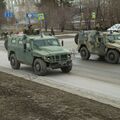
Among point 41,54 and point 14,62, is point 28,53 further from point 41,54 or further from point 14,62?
point 14,62

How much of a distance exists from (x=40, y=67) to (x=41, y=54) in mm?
566

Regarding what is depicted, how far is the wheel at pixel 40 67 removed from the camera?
595 inches

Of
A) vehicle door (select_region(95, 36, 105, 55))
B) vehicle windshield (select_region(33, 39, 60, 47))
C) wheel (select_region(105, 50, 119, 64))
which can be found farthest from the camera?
vehicle door (select_region(95, 36, 105, 55))

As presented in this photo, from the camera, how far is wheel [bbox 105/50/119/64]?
1886 cm

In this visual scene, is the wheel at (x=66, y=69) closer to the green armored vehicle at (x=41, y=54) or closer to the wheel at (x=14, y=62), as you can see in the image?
the green armored vehicle at (x=41, y=54)

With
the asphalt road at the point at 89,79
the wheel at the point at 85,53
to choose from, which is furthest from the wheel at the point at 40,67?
the wheel at the point at 85,53

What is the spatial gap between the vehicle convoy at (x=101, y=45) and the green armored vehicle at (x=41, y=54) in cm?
411

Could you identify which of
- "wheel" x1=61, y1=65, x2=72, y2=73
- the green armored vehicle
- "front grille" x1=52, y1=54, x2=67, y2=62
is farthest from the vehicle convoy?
"front grille" x1=52, y1=54, x2=67, y2=62

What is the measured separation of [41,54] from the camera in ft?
49.7

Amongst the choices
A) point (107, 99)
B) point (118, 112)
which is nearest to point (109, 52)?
point (107, 99)

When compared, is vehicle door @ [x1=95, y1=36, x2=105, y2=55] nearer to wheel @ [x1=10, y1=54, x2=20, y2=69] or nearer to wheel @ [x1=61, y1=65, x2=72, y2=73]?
wheel @ [x1=61, y1=65, x2=72, y2=73]

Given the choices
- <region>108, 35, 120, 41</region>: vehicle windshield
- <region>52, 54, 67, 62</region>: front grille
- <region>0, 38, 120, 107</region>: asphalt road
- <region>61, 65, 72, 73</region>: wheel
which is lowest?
<region>0, 38, 120, 107</region>: asphalt road

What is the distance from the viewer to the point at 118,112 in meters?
8.44

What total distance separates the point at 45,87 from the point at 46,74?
3.38 m
